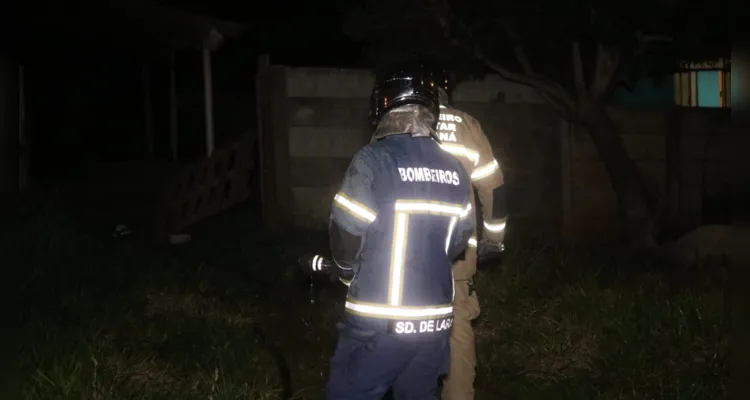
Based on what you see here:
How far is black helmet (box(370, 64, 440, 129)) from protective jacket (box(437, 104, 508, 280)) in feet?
2.05

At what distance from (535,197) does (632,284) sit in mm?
2679

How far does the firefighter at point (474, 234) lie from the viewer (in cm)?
440

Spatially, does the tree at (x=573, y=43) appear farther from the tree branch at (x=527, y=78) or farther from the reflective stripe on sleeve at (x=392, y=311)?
the reflective stripe on sleeve at (x=392, y=311)

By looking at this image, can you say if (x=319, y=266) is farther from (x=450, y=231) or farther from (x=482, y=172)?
(x=482, y=172)

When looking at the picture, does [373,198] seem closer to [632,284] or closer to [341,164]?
[632,284]

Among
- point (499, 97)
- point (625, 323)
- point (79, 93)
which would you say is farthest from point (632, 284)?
point (79, 93)

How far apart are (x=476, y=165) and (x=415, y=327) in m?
1.32

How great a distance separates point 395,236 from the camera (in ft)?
11.0

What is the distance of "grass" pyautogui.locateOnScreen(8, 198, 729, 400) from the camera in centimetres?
517

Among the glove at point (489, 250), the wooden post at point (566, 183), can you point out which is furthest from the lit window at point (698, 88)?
the glove at point (489, 250)

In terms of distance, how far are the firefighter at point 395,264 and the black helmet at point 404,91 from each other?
0.18 m

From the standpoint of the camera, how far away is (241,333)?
629 centimetres

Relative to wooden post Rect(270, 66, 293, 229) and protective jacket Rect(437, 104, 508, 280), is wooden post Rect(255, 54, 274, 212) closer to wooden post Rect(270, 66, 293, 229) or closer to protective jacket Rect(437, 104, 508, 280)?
wooden post Rect(270, 66, 293, 229)

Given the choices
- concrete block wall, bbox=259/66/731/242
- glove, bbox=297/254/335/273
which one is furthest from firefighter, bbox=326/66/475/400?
concrete block wall, bbox=259/66/731/242
